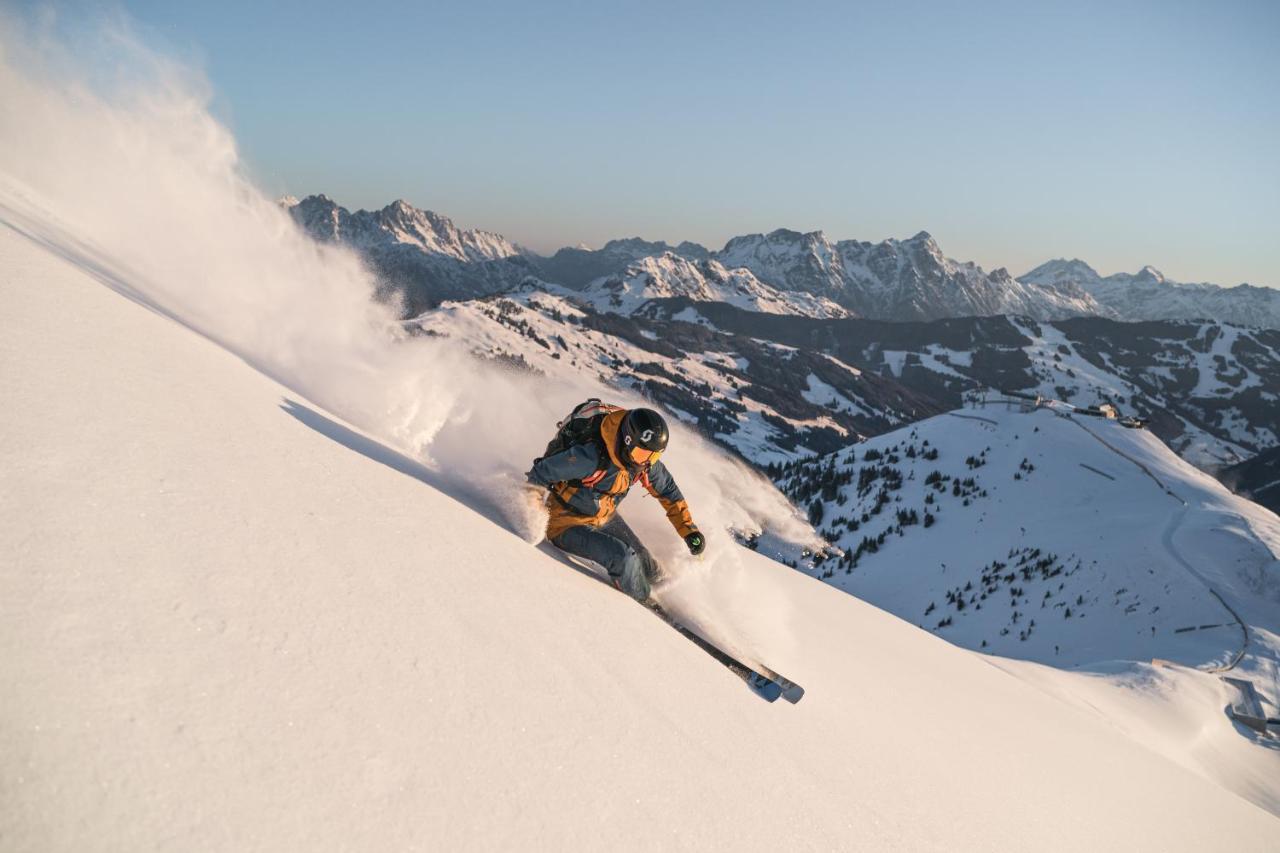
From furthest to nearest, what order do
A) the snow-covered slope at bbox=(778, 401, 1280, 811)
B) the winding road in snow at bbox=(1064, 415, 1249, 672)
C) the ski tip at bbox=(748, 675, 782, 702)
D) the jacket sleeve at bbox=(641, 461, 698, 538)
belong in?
1. the winding road in snow at bbox=(1064, 415, 1249, 672)
2. the snow-covered slope at bbox=(778, 401, 1280, 811)
3. the jacket sleeve at bbox=(641, 461, 698, 538)
4. the ski tip at bbox=(748, 675, 782, 702)

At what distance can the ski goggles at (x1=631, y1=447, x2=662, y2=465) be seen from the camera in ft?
20.1

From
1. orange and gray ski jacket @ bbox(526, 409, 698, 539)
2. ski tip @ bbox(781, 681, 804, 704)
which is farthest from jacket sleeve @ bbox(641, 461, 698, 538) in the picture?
ski tip @ bbox(781, 681, 804, 704)

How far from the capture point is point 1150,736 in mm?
12312

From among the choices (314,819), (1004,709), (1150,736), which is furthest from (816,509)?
(314,819)

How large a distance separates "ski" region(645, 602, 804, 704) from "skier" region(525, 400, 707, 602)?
0.64 m

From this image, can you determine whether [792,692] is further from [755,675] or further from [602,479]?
[602,479]

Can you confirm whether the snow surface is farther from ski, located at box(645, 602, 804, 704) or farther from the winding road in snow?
the winding road in snow

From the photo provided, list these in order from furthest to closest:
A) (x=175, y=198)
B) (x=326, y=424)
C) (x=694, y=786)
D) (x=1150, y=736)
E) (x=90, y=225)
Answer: (x=175, y=198), (x=1150, y=736), (x=90, y=225), (x=326, y=424), (x=694, y=786)

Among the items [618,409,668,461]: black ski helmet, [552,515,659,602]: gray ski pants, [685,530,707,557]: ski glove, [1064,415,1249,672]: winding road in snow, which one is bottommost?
[552,515,659,602]: gray ski pants

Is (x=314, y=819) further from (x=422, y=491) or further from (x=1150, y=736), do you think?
(x=1150, y=736)

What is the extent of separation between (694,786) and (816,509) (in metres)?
62.2

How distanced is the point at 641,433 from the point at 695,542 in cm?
155

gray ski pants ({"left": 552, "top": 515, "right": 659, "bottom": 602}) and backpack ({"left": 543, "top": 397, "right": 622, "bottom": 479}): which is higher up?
backpack ({"left": 543, "top": 397, "right": 622, "bottom": 479})

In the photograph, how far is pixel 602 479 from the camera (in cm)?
637
